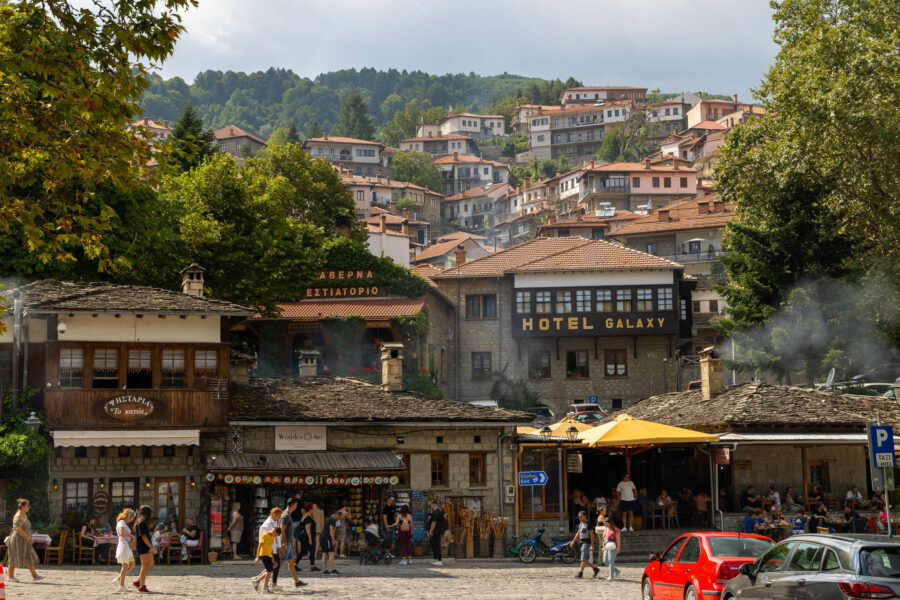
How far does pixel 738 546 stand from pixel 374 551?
11492 mm

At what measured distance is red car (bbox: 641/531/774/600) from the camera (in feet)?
50.0

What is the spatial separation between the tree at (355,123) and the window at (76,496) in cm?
14286

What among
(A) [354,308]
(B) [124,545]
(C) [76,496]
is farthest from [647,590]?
(A) [354,308]

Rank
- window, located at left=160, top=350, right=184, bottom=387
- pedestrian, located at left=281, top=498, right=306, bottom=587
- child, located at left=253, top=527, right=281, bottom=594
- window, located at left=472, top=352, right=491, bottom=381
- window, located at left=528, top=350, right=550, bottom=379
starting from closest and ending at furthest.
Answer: child, located at left=253, top=527, right=281, bottom=594
pedestrian, located at left=281, top=498, right=306, bottom=587
window, located at left=160, top=350, right=184, bottom=387
window, located at left=528, top=350, right=550, bottom=379
window, located at left=472, top=352, right=491, bottom=381

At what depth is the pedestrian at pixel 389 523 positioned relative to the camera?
84.8 ft

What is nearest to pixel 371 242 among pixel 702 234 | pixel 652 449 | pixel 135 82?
pixel 702 234

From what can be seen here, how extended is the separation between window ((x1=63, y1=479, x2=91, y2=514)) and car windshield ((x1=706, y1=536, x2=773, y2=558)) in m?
16.1

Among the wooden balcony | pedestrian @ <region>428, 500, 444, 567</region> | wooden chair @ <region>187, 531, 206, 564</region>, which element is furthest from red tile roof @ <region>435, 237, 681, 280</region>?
wooden chair @ <region>187, 531, 206, 564</region>

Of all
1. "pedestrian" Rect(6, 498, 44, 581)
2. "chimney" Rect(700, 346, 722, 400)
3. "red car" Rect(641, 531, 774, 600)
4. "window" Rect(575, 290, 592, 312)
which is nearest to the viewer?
"red car" Rect(641, 531, 774, 600)

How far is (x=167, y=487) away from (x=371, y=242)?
159 ft

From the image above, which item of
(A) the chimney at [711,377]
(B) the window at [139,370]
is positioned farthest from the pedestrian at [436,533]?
(A) the chimney at [711,377]

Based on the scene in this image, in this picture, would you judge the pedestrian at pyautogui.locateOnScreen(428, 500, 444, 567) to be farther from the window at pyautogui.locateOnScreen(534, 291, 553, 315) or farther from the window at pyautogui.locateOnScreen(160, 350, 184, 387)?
the window at pyautogui.locateOnScreen(534, 291, 553, 315)

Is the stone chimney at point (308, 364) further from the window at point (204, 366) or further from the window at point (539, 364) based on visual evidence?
the window at point (539, 364)

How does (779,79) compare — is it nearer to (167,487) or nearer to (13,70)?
(167,487)
